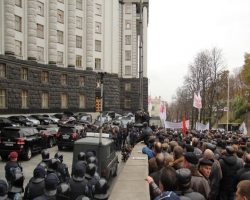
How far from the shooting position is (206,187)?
5031mm

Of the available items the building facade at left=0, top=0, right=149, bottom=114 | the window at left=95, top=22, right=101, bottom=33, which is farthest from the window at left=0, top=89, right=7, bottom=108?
the window at left=95, top=22, right=101, bottom=33

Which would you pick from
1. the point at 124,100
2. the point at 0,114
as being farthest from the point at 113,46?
the point at 0,114

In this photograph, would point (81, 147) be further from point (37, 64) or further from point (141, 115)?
point (37, 64)

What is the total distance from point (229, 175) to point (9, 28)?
32.1 metres

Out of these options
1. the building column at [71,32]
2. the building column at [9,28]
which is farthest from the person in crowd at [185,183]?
the building column at [71,32]

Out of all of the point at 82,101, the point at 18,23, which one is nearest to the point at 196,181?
the point at 18,23

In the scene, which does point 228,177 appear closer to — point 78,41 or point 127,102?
point 78,41

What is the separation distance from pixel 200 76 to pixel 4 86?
28567 millimetres

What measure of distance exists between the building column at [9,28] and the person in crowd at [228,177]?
31094 millimetres

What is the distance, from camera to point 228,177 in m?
6.95

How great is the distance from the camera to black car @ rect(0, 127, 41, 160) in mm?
14969

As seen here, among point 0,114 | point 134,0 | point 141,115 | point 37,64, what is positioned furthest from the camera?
point 134,0

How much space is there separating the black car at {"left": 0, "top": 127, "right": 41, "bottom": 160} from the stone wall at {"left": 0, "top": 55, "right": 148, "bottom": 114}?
12.3 m

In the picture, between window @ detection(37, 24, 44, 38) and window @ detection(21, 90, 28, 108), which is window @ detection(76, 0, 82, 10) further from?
window @ detection(21, 90, 28, 108)
